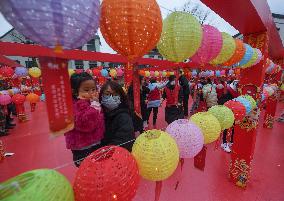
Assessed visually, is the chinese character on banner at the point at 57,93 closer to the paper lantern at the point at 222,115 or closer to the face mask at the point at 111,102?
the face mask at the point at 111,102

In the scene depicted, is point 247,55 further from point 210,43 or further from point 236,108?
point 210,43

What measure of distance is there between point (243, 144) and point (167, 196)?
1.22 meters

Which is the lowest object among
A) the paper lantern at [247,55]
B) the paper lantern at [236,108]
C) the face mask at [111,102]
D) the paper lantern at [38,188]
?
the paper lantern at [236,108]

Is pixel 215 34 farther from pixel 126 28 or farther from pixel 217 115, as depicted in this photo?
pixel 126 28

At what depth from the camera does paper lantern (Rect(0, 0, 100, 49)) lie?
1.61 ft

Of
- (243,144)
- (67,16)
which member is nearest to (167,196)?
(243,144)

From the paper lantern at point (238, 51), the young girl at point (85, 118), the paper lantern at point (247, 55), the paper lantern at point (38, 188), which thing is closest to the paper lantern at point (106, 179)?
the paper lantern at point (38, 188)

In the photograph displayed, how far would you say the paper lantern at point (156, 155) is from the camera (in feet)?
2.90

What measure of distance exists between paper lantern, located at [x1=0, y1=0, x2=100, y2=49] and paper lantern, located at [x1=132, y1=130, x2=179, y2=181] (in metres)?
0.53

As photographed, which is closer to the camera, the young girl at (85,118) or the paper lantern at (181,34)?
the paper lantern at (181,34)

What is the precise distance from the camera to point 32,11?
49 cm

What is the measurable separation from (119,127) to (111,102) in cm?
17

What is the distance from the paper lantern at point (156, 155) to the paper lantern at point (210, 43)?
72 cm

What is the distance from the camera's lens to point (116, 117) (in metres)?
1.17
